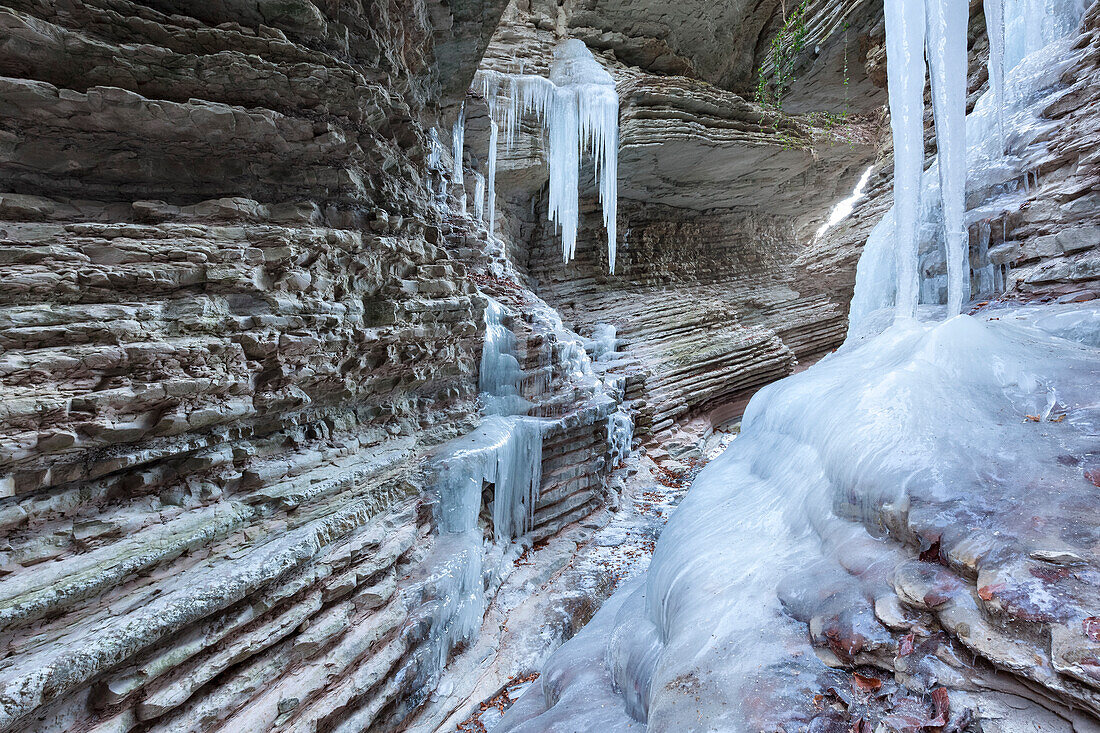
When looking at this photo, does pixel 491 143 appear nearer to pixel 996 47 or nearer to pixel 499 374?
pixel 499 374

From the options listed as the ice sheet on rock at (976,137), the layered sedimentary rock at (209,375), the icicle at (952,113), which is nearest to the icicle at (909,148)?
the ice sheet on rock at (976,137)

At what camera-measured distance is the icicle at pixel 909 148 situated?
4.67 meters

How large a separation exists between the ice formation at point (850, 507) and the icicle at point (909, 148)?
3cm

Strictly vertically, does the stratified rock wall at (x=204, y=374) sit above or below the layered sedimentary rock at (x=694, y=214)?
below

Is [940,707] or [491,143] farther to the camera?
[491,143]

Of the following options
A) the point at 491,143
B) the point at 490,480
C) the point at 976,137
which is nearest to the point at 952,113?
the point at 976,137

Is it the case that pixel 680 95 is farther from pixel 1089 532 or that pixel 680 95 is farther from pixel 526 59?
pixel 1089 532

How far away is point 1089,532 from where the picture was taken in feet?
5.60

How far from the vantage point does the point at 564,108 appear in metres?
10.7

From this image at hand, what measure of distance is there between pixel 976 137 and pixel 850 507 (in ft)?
20.2

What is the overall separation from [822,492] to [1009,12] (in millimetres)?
8808

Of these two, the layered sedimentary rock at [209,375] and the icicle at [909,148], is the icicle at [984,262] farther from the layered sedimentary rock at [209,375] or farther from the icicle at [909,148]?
the layered sedimentary rock at [209,375]

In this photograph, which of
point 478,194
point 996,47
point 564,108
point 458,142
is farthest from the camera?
point 478,194

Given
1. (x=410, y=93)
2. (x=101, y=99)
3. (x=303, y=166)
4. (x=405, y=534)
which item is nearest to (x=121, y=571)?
(x=405, y=534)
